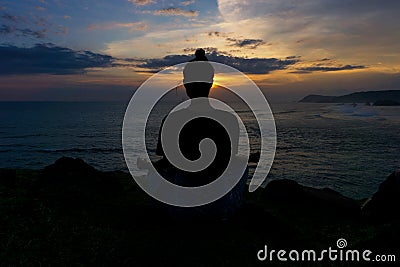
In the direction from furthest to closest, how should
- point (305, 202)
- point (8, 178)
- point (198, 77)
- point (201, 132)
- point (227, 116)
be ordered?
point (8, 178) < point (305, 202) < point (227, 116) < point (201, 132) < point (198, 77)

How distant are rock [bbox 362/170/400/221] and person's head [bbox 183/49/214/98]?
467cm

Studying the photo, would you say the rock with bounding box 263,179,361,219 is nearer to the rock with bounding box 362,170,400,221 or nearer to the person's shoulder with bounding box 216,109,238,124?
the rock with bounding box 362,170,400,221

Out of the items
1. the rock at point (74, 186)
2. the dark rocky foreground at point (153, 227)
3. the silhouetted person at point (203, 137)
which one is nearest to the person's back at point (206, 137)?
the silhouetted person at point (203, 137)

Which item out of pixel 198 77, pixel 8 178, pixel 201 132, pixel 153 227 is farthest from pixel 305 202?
pixel 8 178

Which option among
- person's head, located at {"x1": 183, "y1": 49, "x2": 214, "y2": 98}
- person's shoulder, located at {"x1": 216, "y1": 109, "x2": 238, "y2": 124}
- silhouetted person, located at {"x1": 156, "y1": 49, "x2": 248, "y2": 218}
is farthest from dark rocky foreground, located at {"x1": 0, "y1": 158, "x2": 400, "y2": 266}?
person's head, located at {"x1": 183, "y1": 49, "x2": 214, "y2": 98}

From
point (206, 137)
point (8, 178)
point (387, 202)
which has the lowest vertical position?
point (8, 178)

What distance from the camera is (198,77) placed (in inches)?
279

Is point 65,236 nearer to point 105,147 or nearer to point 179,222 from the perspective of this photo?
point 179,222

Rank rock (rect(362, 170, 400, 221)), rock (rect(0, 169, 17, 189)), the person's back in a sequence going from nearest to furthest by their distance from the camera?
the person's back → rock (rect(362, 170, 400, 221)) → rock (rect(0, 169, 17, 189))

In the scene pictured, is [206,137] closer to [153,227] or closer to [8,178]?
[153,227]

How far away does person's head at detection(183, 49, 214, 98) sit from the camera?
709 cm

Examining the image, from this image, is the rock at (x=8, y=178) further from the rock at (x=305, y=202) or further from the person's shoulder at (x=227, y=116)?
the rock at (x=305, y=202)

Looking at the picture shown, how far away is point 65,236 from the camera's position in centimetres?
698

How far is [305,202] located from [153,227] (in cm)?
549
